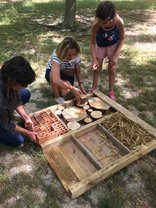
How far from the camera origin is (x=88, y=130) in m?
3.15

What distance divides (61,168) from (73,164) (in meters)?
0.13

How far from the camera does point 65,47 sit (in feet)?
10.8

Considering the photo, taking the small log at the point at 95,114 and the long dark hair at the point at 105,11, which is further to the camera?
the small log at the point at 95,114

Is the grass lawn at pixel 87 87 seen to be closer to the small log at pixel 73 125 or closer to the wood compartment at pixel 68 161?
the wood compartment at pixel 68 161

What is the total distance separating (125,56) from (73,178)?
3.31 m

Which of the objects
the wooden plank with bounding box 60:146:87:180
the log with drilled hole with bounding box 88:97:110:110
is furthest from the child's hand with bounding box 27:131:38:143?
the log with drilled hole with bounding box 88:97:110:110

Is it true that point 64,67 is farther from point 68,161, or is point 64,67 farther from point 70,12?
point 70,12

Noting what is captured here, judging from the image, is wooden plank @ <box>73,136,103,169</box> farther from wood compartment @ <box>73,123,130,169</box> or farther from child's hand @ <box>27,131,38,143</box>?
child's hand @ <box>27,131,38,143</box>

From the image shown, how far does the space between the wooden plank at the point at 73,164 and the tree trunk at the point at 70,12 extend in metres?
4.58

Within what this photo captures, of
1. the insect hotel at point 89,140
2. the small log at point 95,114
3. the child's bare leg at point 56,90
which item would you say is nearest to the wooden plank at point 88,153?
the insect hotel at point 89,140

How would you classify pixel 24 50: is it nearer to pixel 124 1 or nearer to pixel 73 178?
pixel 73 178

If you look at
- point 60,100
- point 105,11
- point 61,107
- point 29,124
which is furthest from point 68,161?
point 105,11

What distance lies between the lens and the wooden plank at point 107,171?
2436 millimetres

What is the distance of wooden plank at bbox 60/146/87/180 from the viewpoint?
2.68 m
